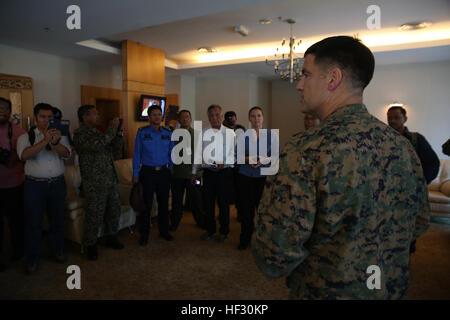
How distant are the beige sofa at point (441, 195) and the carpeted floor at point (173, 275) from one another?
81 cm

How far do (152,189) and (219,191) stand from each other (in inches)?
31.3

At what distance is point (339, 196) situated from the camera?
81 centimetres

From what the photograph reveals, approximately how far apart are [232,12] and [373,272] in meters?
4.09

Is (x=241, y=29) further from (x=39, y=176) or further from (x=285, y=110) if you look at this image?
(x=285, y=110)

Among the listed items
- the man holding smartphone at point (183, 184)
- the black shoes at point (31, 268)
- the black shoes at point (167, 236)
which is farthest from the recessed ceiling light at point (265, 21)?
the black shoes at point (31, 268)

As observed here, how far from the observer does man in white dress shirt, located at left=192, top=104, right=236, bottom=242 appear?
3.51m

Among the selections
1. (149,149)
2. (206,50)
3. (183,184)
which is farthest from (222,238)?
(206,50)

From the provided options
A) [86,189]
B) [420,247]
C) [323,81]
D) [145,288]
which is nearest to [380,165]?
[323,81]

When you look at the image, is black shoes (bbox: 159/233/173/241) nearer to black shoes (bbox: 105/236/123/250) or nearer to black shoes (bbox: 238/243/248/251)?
black shoes (bbox: 105/236/123/250)

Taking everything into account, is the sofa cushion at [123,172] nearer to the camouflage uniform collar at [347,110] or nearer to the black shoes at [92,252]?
the black shoes at [92,252]

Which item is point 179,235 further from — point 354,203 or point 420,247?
point 354,203

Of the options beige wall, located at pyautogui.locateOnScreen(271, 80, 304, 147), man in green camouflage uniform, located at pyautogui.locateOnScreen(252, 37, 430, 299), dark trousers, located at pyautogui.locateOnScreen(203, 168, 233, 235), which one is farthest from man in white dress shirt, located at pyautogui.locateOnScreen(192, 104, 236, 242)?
beige wall, located at pyautogui.locateOnScreen(271, 80, 304, 147)

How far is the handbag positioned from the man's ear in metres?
2.79

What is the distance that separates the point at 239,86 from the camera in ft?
27.0
